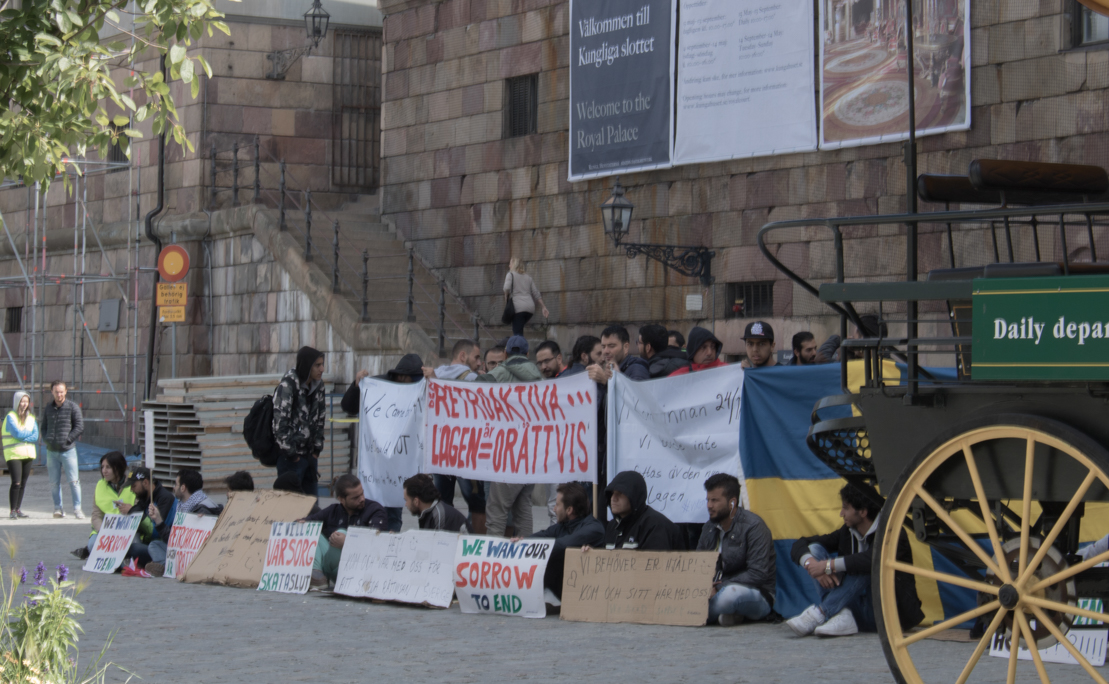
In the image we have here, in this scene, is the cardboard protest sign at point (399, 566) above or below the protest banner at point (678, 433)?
below

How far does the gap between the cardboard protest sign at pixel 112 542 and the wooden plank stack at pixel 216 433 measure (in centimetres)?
633

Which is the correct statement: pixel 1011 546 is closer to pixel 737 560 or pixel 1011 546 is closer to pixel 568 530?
pixel 737 560

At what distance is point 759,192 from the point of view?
660 inches

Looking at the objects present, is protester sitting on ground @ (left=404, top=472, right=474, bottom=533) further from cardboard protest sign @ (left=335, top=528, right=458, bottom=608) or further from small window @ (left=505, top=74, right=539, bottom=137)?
small window @ (left=505, top=74, right=539, bottom=137)

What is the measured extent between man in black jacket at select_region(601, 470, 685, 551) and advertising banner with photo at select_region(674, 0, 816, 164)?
8.18 meters

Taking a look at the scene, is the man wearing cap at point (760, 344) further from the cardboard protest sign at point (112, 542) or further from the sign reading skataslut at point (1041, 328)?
the cardboard protest sign at point (112, 542)

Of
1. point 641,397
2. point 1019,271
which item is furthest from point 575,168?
point 1019,271

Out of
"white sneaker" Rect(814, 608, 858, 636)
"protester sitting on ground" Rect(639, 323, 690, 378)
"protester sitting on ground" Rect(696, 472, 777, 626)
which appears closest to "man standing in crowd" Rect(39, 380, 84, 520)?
"protester sitting on ground" Rect(639, 323, 690, 378)

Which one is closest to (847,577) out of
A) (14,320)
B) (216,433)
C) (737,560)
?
(737,560)

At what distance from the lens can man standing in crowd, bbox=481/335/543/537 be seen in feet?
37.2

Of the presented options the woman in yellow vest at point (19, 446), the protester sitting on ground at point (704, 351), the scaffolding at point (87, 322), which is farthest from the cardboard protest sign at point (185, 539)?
the scaffolding at point (87, 322)

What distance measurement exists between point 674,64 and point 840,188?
288 cm

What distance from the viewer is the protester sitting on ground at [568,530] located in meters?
8.90

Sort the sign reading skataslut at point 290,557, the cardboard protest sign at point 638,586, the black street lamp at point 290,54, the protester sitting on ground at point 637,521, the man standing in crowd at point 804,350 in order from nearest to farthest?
the cardboard protest sign at point 638,586
the protester sitting on ground at point 637,521
the sign reading skataslut at point 290,557
the man standing in crowd at point 804,350
the black street lamp at point 290,54
